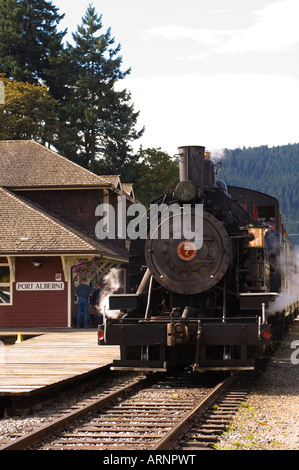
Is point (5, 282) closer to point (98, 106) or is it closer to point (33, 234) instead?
point (33, 234)

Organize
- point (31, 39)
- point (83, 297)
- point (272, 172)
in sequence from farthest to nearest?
point (272, 172) → point (31, 39) → point (83, 297)

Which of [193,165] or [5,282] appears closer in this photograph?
[193,165]

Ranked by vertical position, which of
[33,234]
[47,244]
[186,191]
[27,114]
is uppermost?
[27,114]

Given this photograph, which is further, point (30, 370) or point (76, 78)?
point (76, 78)

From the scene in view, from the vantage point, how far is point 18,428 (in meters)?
7.38

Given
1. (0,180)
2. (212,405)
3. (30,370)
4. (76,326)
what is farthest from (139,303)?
(0,180)

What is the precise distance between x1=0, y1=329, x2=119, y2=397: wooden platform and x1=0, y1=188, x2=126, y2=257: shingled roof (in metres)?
4.84

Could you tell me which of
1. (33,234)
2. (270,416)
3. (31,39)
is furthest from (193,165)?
(31,39)

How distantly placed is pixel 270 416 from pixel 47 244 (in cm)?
1360

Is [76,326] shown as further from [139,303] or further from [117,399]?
[117,399]

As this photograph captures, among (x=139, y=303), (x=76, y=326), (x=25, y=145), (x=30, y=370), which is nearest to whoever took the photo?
(x=30, y=370)

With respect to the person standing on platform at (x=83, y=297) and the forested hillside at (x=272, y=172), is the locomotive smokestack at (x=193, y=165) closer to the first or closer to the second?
Result: the person standing on platform at (x=83, y=297)

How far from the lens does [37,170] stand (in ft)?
83.4

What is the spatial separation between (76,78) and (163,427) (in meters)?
40.2
